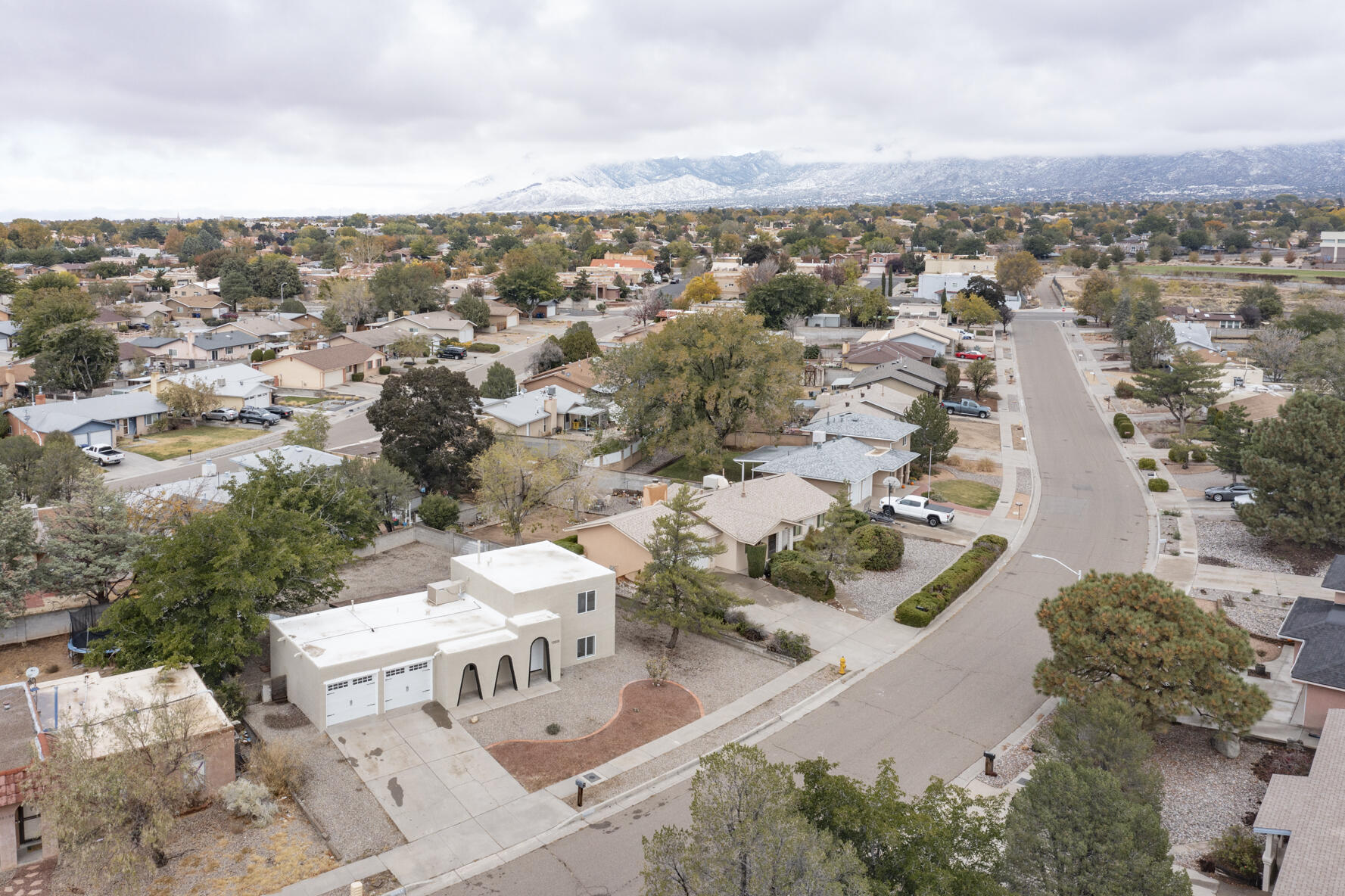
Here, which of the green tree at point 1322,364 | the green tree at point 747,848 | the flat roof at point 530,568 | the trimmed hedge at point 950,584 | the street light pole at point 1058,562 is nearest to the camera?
the green tree at point 747,848

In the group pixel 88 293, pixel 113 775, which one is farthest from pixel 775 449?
pixel 88 293

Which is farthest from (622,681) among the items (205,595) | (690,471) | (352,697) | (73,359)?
(73,359)

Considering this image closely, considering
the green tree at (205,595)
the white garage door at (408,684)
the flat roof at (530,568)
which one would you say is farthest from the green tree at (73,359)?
the white garage door at (408,684)

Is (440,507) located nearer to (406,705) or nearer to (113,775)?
(406,705)

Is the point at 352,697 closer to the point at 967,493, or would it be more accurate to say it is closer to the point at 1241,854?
the point at 1241,854

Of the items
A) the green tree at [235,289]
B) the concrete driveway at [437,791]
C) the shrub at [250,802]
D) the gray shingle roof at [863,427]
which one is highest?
the green tree at [235,289]

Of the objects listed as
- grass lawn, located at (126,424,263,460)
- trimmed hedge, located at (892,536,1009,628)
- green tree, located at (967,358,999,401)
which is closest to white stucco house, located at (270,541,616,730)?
trimmed hedge, located at (892,536,1009,628)

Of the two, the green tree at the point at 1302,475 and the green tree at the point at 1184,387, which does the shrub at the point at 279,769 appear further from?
the green tree at the point at 1184,387
